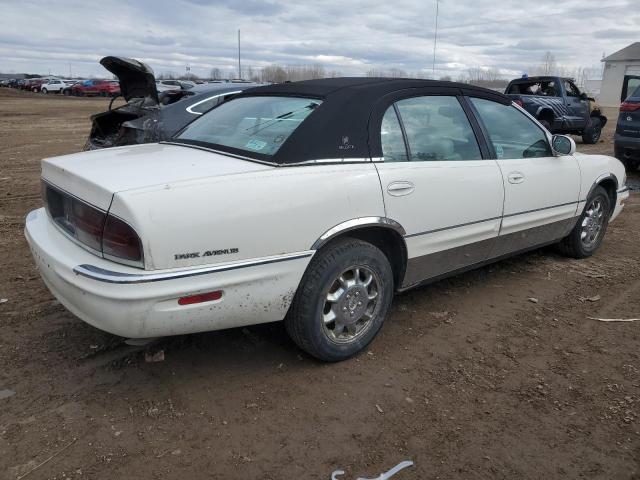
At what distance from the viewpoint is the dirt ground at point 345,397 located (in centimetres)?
241

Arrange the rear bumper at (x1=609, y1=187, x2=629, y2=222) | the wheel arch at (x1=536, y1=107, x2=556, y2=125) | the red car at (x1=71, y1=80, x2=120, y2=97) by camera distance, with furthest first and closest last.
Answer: the red car at (x1=71, y1=80, x2=120, y2=97) < the wheel arch at (x1=536, y1=107, x2=556, y2=125) < the rear bumper at (x1=609, y1=187, x2=629, y2=222)

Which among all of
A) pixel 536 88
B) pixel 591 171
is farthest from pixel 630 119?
pixel 536 88

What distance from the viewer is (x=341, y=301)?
10.1ft

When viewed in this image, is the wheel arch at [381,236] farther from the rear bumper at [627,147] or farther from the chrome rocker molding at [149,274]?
the rear bumper at [627,147]

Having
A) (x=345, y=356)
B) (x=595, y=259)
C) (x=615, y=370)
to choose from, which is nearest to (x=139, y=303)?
(x=345, y=356)

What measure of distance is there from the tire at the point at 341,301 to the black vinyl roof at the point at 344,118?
52 centimetres

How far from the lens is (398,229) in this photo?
3.22 meters

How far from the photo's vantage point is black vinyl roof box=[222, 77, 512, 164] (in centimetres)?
297

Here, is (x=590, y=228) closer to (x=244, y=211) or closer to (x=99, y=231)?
(x=244, y=211)

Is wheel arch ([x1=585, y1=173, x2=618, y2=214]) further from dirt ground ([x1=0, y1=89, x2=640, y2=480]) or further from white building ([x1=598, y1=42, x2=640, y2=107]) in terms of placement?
white building ([x1=598, y1=42, x2=640, y2=107])

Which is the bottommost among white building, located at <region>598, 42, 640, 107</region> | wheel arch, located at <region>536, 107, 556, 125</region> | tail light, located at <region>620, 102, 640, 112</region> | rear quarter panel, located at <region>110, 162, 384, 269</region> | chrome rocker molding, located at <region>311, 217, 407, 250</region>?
chrome rocker molding, located at <region>311, 217, 407, 250</region>

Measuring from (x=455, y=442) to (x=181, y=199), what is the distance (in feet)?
5.60

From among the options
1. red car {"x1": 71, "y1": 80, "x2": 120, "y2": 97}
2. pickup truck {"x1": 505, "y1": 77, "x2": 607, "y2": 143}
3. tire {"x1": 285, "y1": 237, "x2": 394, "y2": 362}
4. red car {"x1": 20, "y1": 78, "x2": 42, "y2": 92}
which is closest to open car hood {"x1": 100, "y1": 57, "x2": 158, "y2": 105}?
tire {"x1": 285, "y1": 237, "x2": 394, "y2": 362}

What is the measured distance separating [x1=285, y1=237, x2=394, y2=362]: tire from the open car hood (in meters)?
4.83
